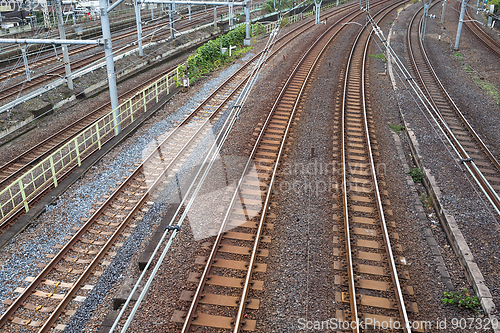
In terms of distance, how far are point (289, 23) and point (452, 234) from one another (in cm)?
3741

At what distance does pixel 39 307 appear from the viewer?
764 centimetres

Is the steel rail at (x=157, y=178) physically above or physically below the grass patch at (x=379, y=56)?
below

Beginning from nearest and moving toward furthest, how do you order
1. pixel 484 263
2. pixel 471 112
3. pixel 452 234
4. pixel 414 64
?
pixel 484 263
pixel 452 234
pixel 471 112
pixel 414 64

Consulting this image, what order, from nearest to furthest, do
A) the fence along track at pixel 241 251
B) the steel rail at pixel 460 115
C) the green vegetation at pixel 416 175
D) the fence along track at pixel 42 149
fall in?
1. the fence along track at pixel 241 251
2. the green vegetation at pixel 416 175
3. the steel rail at pixel 460 115
4. the fence along track at pixel 42 149

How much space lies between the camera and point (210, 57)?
2450 cm

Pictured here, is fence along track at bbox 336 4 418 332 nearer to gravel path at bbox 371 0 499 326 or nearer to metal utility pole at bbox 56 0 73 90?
gravel path at bbox 371 0 499 326

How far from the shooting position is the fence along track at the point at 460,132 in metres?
11.0

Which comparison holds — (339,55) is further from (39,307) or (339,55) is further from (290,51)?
(39,307)

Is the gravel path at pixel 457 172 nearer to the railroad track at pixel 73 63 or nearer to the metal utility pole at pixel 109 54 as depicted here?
the metal utility pole at pixel 109 54

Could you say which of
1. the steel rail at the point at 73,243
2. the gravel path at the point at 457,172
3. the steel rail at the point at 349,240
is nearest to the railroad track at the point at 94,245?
the steel rail at the point at 73,243

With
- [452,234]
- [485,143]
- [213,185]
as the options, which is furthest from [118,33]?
[452,234]

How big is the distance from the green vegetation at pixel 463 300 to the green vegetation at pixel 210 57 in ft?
53.6

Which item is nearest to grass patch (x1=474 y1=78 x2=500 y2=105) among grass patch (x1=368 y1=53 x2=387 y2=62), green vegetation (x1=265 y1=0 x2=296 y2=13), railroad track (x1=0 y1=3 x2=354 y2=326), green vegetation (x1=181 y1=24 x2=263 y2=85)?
grass patch (x1=368 y1=53 x2=387 y2=62)

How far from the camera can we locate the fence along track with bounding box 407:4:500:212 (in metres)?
11.0
